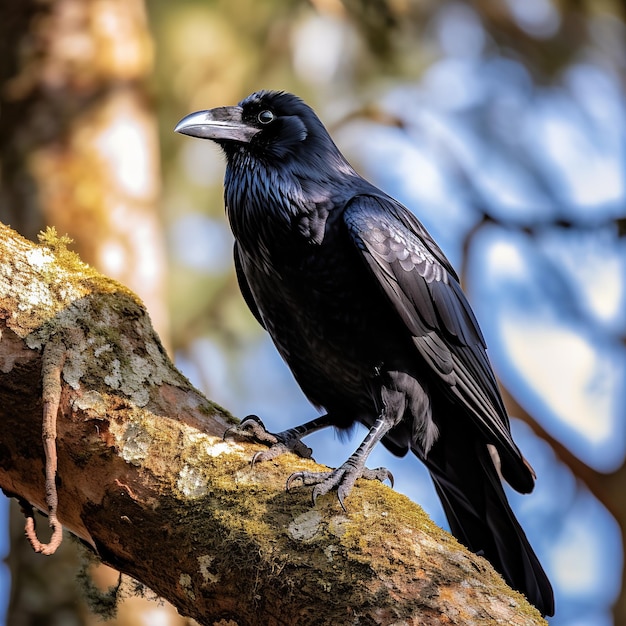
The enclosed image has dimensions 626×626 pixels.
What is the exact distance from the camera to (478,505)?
4113 mm

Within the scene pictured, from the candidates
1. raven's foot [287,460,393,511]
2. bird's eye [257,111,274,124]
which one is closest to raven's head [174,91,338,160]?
bird's eye [257,111,274,124]

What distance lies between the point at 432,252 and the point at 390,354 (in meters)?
0.73

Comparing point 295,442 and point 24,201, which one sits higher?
point 24,201

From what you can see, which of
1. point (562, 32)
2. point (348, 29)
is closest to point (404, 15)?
point (348, 29)

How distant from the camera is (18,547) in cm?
467

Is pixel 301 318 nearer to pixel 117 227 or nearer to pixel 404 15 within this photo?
pixel 117 227

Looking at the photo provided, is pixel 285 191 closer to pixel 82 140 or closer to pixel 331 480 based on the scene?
pixel 331 480

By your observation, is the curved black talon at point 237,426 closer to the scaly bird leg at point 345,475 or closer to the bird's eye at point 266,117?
the scaly bird leg at point 345,475

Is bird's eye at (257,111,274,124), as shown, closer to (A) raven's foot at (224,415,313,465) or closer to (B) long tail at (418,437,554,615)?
(A) raven's foot at (224,415,313,465)

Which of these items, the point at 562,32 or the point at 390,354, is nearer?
the point at 390,354

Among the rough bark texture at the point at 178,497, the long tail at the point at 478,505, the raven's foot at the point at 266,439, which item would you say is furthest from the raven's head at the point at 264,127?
the long tail at the point at 478,505

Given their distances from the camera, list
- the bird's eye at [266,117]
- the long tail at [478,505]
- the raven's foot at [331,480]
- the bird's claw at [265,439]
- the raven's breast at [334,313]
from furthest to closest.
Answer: the bird's eye at [266,117]
the long tail at [478,505]
the raven's breast at [334,313]
the bird's claw at [265,439]
the raven's foot at [331,480]

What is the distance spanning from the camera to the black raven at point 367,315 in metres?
3.75

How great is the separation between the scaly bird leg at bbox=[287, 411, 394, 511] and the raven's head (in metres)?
1.51
